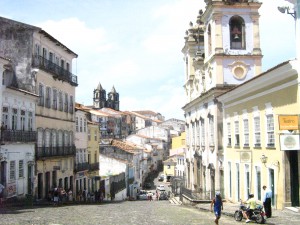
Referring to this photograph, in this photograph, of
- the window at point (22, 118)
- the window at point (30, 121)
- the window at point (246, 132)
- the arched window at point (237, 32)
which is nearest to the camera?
the window at point (246, 132)

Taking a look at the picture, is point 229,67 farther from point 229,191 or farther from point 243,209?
point 243,209

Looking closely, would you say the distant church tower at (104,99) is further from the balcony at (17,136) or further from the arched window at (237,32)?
the balcony at (17,136)

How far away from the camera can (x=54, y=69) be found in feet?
114

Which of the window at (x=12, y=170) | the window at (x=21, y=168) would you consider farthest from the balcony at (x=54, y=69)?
the window at (x=12, y=170)

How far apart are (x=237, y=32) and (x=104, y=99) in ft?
362

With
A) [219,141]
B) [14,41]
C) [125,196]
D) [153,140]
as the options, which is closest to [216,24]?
[219,141]

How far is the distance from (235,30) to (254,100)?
11658mm

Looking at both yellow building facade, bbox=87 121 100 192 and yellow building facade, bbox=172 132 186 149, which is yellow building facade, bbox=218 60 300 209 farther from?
yellow building facade, bbox=172 132 186 149

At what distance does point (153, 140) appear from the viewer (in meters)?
108

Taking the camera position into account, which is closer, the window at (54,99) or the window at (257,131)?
the window at (257,131)

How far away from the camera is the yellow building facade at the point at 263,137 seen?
17.9 meters

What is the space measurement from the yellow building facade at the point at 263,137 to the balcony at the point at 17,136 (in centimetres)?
1217

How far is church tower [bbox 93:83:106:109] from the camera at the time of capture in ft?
456

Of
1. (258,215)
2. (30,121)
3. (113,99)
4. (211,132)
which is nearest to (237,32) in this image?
(211,132)
